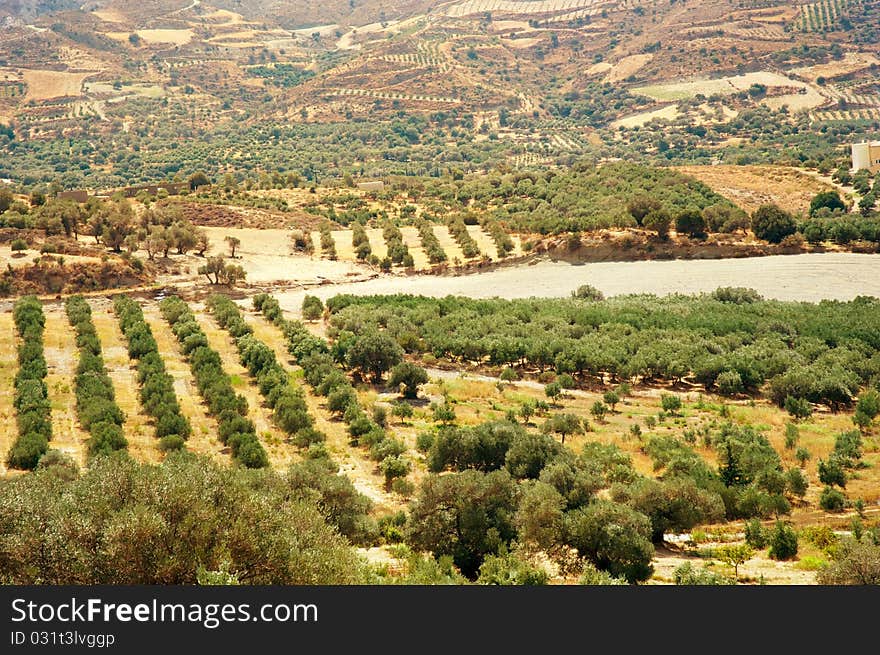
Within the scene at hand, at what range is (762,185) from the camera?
98.0m

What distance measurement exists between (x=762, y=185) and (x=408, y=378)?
6632 centimetres

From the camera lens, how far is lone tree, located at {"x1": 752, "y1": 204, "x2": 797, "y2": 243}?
7481 centimetres

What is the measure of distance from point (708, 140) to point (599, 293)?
11069 centimetres

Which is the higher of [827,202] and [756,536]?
[756,536]

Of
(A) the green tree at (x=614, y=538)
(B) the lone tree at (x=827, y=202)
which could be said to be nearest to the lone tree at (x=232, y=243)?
(B) the lone tree at (x=827, y=202)

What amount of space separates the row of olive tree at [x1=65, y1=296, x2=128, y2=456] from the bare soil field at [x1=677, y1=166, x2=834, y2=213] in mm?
65046

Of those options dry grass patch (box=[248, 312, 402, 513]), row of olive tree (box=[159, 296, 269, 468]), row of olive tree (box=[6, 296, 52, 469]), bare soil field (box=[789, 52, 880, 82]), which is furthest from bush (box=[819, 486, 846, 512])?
bare soil field (box=[789, 52, 880, 82])

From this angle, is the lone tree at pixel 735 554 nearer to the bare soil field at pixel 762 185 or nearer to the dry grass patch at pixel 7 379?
the dry grass patch at pixel 7 379

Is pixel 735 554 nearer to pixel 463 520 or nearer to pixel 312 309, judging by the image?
pixel 463 520

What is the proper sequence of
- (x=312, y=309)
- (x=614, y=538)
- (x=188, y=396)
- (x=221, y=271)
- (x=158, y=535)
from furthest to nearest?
(x=221, y=271) → (x=312, y=309) → (x=188, y=396) → (x=614, y=538) → (x=158, y=535)

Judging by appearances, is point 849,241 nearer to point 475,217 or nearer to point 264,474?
point 475,217

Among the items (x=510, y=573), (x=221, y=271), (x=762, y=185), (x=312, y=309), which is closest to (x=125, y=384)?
(x=312, y=309)

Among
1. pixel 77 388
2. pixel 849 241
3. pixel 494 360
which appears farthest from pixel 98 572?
pixel 849 241

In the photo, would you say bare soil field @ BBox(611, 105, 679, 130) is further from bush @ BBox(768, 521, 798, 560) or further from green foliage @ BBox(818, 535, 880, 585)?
green foliage @ BBox(818, 535, 880, 585)
